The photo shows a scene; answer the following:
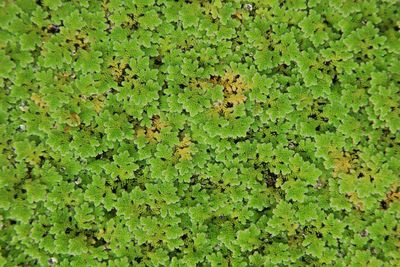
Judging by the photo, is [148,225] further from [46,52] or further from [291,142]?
[46,52]

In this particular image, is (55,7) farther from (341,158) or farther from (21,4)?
(341,158)

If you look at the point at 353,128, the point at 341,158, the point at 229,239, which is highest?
the point at 353,128

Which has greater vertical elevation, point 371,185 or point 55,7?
point 55,7

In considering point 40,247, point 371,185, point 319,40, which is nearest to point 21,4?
point 40,247

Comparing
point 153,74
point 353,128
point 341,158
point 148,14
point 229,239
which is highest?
point 148,14

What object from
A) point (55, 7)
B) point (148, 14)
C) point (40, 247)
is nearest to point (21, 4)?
point (55, 7)

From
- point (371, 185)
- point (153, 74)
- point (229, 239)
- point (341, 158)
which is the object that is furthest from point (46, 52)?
point (371, 185)

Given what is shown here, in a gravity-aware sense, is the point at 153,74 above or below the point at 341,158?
above
